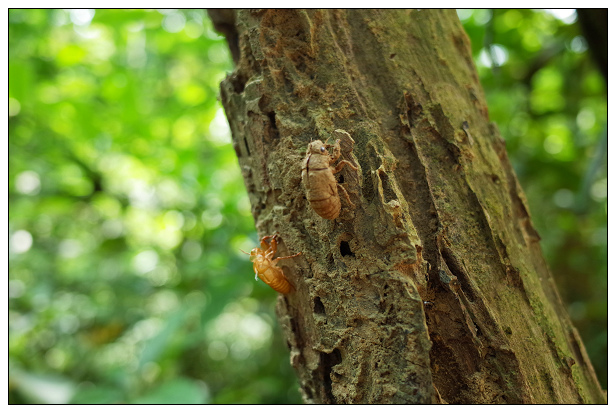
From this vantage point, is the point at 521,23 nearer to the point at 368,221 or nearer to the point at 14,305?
the point at 368,221

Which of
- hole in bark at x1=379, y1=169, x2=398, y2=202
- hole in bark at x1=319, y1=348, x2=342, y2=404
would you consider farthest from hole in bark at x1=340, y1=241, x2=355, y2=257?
hole in bark at x1=319, y1=348, x2=342, y2=404

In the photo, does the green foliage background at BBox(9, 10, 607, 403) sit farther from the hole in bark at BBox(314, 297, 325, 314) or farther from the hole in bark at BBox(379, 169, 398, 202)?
the hole in bark at BBox(379, 169, 398, 202)

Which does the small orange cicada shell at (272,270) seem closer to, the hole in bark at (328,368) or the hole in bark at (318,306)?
the hole in bark at (318,306)

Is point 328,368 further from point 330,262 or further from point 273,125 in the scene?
point 273,125

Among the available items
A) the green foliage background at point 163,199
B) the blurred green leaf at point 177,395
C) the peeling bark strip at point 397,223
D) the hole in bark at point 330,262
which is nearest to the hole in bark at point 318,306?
the peeling bark strip at point 397,223

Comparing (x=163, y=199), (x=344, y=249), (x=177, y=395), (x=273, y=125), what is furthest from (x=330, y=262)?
(x=163, y=199)

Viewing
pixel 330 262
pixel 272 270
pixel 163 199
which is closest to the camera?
pixel 330 262
